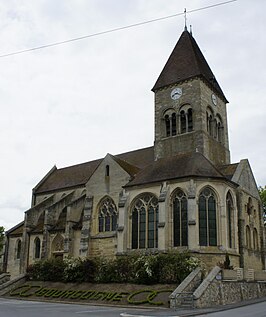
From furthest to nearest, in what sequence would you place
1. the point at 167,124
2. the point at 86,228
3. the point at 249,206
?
the point at 167,124, the point at 86,228, the point at 249,206

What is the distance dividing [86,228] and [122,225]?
3931 mm

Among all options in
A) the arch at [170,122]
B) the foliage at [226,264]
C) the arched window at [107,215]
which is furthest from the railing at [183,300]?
the arch at [170,122]

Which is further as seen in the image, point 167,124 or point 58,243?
point 58,243

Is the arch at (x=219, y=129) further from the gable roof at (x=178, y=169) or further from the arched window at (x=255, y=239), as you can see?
the arched window at (x=255, y=239)

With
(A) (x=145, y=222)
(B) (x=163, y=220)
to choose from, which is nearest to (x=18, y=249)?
(A) (x=145, y=222)

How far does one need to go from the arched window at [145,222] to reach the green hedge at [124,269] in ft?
4.47

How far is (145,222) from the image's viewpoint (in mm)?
26453

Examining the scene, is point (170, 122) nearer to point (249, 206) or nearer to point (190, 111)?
point (190, 111)

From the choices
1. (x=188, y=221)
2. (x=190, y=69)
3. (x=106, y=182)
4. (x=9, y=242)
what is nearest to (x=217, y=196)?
(x=188, y=221)

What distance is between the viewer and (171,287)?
2081 centimetres

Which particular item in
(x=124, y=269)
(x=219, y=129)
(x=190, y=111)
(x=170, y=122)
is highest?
(x=190, y=111)

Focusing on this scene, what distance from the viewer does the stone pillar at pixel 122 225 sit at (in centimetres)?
2623

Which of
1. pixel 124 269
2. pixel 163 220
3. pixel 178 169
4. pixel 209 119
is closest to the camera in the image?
pixel 124 269

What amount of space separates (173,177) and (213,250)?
514 centimetres
